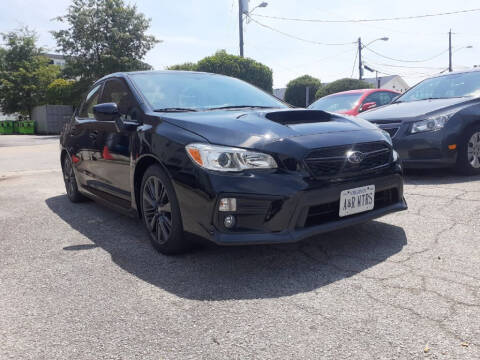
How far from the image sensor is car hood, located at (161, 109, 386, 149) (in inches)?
111

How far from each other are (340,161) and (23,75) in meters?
38.3

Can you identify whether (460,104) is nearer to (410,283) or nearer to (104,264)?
(410,283)

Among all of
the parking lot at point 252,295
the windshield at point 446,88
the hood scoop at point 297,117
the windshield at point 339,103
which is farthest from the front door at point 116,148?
the windshield at point 339,103

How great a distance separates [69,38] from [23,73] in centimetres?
767

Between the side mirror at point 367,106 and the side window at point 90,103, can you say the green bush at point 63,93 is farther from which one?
the side window at point 90,103

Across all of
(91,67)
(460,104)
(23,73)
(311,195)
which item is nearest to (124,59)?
(91,67)

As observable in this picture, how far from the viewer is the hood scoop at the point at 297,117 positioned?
10.3ft

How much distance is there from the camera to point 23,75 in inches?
1399

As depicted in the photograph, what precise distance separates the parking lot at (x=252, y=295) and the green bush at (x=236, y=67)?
2532 cm

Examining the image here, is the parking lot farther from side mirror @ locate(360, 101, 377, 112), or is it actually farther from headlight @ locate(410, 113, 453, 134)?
side mirror @ locate(360, 101, 377, 112)

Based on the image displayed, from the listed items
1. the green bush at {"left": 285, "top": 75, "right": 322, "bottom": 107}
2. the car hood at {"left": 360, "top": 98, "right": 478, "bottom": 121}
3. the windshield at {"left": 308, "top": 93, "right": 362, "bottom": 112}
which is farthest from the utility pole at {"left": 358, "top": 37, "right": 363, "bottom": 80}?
the car hood at {"left": 360, "top": 98, "right": 478, "bottom": 121}

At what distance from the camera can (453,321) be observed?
2.12 m

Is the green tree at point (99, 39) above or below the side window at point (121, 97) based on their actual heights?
above

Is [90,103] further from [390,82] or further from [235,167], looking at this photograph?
[390,82]
